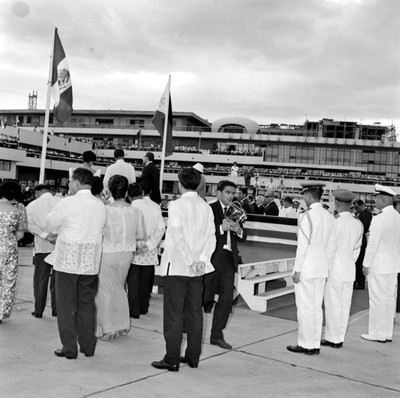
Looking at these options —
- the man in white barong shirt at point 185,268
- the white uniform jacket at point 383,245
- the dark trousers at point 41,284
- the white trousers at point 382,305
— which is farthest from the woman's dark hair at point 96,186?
the white trousers at point 382,305

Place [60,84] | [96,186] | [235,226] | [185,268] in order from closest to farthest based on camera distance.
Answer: [185,268] → [235,226] → [96,186] → [60,84]

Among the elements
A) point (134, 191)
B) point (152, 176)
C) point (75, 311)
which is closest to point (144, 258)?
point (134, 191)

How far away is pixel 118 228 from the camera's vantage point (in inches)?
249

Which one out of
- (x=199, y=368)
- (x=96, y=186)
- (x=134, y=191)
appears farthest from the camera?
(x=134, y=191)

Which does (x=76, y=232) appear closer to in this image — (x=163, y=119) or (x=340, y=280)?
(x=340, y=280)

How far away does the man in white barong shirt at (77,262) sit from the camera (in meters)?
5.52

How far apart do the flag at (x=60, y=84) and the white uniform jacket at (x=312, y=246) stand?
8522 millimetres

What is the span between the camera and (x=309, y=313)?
627 cm

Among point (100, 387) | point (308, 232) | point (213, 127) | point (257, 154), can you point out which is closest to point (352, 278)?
point (308, 232)

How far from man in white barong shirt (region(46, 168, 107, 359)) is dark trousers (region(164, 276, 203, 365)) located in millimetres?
842

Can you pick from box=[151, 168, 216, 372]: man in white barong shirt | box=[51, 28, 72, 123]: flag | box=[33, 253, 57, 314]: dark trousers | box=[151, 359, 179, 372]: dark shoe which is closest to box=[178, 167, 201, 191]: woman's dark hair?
box=[151, 168, 216, 372]: man in white barong shirt

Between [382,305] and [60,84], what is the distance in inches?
368

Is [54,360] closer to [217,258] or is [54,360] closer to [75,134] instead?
[217,258]

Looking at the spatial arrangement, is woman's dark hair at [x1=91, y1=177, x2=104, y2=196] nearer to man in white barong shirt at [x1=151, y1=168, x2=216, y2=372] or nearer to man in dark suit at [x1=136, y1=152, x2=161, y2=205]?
man in white barong shirt at [x1=151, y1=168, x2=216, y2=372]
